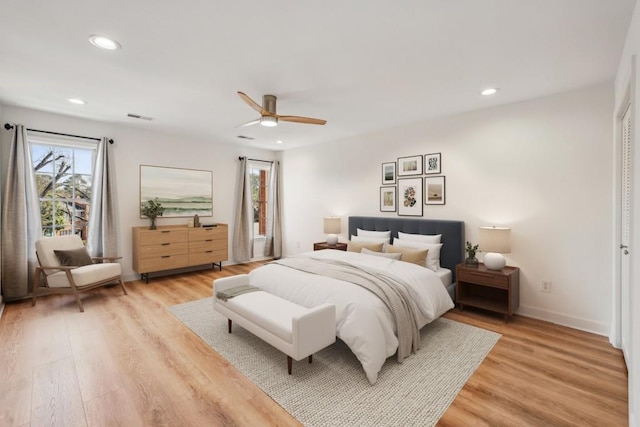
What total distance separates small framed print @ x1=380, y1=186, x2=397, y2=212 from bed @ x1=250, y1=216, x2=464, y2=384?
373 millimetres

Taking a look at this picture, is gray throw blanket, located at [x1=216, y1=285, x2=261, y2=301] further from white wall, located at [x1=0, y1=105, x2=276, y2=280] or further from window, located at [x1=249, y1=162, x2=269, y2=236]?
window, located at [x1=249, y1=162, x2=269, y2=236]

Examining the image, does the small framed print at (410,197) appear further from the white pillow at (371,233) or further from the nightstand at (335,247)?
the nightstand at (335,247)

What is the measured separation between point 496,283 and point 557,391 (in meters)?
1.29

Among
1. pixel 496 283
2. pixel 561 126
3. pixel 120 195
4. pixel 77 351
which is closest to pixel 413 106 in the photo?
pixel 561 126

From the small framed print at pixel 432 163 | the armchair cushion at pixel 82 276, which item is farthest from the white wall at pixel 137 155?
the small framed print at pixel 432 163

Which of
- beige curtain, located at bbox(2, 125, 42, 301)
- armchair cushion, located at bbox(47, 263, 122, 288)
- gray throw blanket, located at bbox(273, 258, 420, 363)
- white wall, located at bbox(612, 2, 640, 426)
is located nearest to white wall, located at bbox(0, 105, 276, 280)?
beige curtain, located at bbox(2, 125, 42, 301)

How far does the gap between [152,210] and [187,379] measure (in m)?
3.53

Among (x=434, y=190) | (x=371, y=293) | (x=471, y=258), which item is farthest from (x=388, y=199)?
(x=371, y=293)

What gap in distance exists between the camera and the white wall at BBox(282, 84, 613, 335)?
3006 mm

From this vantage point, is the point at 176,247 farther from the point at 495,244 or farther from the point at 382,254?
the point at 495,244

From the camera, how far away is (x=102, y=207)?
4512mm

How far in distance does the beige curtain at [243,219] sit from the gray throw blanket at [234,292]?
10.1 feet

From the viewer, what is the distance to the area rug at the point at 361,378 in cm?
188

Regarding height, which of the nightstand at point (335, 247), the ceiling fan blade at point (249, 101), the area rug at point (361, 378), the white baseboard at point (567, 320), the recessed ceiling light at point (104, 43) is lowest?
the area rug at point (361, 378)
